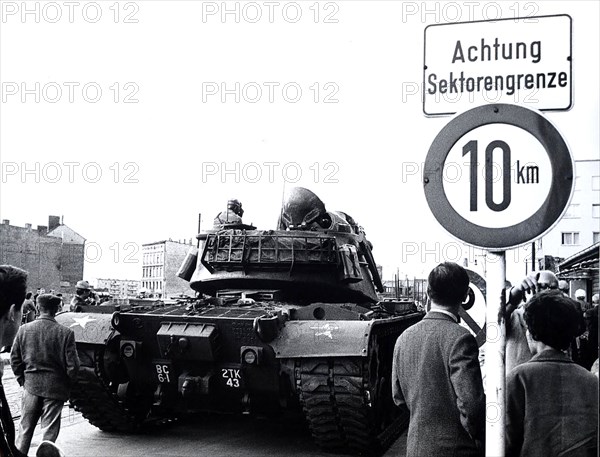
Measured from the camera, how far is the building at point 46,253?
48844 millimetres

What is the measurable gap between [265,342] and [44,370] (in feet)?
7.35

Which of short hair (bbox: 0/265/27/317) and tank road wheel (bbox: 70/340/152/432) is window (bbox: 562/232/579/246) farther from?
short hair (bbox: 0/265/27/317)

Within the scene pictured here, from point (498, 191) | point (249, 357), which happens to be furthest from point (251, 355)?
point (498, 191)

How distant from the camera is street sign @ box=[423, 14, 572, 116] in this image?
3.06 metres

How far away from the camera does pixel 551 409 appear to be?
3012mm

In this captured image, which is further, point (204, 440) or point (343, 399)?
point (204, 440)

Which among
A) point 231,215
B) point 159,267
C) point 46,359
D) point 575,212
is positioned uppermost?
point 231,215

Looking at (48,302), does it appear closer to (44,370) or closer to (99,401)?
(44,370)

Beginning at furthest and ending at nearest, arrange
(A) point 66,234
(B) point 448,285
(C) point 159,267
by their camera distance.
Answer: (A) point 66,234
(C) point 159,267
(B) point 448,285

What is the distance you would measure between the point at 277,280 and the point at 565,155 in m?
6.40

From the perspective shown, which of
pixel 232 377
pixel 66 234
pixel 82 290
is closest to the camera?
pixel 232 377

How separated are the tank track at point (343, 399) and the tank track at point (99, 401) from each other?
241cm

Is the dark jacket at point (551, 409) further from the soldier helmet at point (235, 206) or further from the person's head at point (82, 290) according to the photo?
the person's head at point (82, 290)

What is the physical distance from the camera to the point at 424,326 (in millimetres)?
3721
